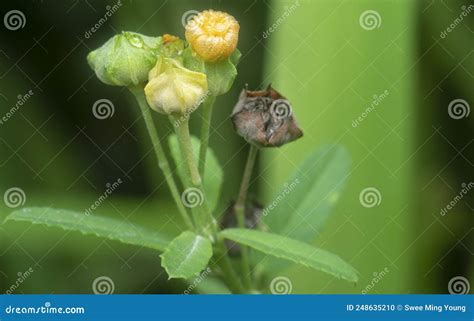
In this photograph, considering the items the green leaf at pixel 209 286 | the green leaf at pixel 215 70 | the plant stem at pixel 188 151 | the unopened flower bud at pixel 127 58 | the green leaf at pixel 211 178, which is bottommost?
the green leaf at pixel 209 286

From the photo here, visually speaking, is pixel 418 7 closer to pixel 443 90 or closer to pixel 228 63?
pixel 443 90

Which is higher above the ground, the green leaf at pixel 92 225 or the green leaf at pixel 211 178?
the green leaf at pixel 211 178

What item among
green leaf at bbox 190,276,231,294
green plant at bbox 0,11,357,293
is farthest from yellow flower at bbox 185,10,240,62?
green leaf at bbox 190,276,231,294

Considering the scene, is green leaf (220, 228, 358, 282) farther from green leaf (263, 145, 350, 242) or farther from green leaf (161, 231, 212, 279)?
green leaf (263, 145, 350, 242)

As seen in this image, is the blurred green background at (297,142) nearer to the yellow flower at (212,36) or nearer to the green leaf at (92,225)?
the green leaf at (92,225)

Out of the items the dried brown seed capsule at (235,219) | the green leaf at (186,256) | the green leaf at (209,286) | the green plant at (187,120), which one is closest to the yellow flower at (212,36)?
the green plant at (187,120)
